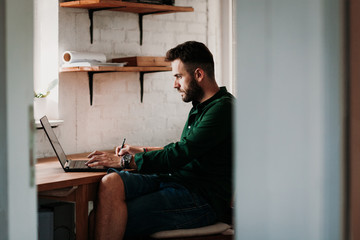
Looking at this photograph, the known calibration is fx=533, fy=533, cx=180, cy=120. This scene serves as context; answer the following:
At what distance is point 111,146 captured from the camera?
361 cm

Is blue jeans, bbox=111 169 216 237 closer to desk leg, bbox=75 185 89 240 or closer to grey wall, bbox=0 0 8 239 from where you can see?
desk leg, bbox=75 185 89 240

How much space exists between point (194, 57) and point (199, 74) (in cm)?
10

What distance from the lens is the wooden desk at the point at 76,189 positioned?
2428mm

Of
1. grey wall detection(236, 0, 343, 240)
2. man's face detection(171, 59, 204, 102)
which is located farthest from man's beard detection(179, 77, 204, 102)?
grey wall detection(236, 0, 343, 240)

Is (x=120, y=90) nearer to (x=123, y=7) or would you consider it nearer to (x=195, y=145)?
(x=123, y=7)

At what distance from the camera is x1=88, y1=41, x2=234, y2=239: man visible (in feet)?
8.15

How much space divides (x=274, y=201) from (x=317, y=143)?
0.15 metres

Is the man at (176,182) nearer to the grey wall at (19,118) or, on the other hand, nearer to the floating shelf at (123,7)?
the floating shelf at (123,7)

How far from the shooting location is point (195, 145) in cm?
262

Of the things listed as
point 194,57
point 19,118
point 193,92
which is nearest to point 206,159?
point 193,92

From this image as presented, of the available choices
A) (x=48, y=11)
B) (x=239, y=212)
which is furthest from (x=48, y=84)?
A: (x=239, y=212)

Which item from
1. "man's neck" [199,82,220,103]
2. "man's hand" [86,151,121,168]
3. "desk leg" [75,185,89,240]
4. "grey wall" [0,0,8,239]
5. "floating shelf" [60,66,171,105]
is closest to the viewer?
"grey wall" [0,0,8,239]

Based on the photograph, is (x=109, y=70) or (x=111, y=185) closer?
(x=111, y=185)

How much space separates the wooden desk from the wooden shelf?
1.16 meters
